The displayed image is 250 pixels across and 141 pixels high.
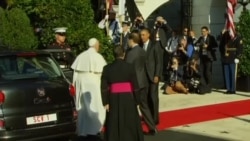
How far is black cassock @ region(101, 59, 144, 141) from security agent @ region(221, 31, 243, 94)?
8.04m

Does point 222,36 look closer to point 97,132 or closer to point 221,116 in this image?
point 221,116

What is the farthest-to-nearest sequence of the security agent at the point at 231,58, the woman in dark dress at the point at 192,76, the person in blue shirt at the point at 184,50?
the person in blue shirt at the point at 184,50
the woman in dark dress at the point at 192,76
the security agent at the point at 231,58

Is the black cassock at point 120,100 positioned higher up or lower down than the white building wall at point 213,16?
lower down

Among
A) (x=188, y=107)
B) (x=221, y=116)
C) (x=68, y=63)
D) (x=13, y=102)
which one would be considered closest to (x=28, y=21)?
(x=68, y=63)

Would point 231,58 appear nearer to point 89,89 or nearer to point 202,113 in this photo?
point 202,113

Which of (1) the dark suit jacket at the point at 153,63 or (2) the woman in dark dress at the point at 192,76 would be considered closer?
(1) the dark suit jacket at the point at 153,63

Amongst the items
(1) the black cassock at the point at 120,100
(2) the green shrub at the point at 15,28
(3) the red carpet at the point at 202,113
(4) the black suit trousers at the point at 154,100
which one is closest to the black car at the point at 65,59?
(4) the black suit trousers at the point at 154,100

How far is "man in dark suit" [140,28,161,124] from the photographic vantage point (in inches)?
438

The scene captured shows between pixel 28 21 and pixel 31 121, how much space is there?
6294 millimetres

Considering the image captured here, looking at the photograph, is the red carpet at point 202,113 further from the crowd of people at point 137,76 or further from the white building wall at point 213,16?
the white building wall at point 213,16

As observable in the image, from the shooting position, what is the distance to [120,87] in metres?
8.62

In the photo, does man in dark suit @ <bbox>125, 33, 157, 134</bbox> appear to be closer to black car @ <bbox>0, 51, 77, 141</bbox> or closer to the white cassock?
the white cassock

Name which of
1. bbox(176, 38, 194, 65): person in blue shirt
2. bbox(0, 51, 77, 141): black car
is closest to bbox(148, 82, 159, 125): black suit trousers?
bbox(0, 51, 77, 141): black car

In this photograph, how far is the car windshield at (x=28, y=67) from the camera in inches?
359
